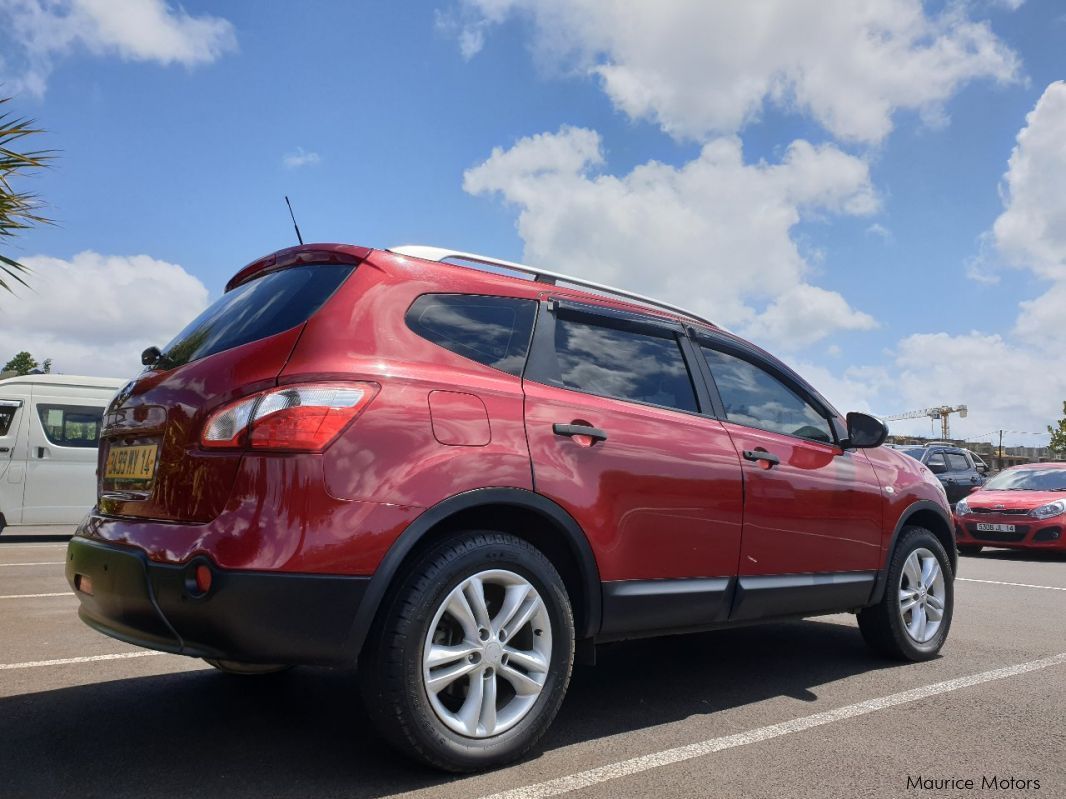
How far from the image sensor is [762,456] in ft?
13.1

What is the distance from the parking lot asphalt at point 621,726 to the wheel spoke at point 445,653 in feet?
1.26

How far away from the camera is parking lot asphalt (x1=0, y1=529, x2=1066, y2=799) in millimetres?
2801

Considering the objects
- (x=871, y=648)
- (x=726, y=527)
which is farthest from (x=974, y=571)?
(x=726, y=527)

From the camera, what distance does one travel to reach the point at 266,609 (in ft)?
8.41

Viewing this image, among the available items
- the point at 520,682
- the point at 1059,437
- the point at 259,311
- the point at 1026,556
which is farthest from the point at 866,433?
the point at 1059,437

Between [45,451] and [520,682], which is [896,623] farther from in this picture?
[45,451]

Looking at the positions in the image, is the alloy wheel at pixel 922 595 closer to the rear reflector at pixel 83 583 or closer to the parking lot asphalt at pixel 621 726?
the parking lot asphalt at pixel 621 726

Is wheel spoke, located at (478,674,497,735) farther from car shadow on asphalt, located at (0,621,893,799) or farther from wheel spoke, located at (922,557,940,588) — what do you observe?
wheel spoke, located at (922,557,940,588)

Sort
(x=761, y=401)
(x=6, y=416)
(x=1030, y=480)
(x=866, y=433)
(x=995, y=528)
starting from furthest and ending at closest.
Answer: (x=1030, y=480) → (x=995, y=528) → (x=6, y=416) → (x=866, y=433) → (x=761, y=401)

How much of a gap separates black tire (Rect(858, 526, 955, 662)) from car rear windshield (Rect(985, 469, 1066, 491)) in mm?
9511

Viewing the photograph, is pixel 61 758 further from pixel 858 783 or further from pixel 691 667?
pixel 691 667

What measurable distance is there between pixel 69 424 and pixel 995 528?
12.9 meters

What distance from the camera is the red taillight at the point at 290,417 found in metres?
2.66

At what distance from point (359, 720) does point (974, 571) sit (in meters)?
9.04
